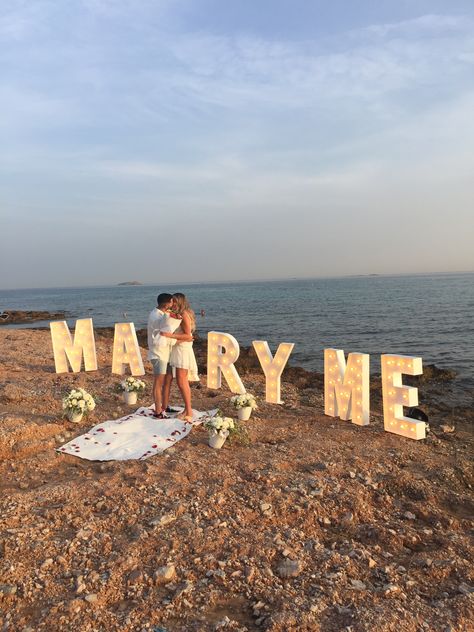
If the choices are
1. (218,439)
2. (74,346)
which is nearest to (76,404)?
(218,439)

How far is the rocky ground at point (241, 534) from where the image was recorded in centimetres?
385

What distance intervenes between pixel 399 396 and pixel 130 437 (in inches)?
203

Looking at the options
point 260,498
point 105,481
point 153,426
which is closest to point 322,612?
point 260,498

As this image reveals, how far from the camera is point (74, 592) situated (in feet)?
13.3

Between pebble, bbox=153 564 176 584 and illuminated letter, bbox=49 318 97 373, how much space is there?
10012 mm

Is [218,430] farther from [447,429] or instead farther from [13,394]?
[447,429]

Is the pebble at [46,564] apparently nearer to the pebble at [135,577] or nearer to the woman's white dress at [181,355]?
the pebble at [135,577]

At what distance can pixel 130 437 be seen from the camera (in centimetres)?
807

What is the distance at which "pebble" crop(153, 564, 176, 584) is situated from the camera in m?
4.23

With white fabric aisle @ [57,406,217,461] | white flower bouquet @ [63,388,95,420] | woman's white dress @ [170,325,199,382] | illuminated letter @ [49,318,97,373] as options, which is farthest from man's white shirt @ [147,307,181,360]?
illuminated letter @ [49,318,97,373]

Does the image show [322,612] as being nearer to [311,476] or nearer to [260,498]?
[260,498]

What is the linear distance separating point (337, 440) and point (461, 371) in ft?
40.0

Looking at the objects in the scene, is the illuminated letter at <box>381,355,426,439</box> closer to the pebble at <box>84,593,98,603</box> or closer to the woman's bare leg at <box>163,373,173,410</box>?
the woman's bare leg at <box>163,373,173,410</box>

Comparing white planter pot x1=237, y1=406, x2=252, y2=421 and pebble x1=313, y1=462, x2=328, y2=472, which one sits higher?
white planter pot x1=237, y1=406, x2=252, y2=421
